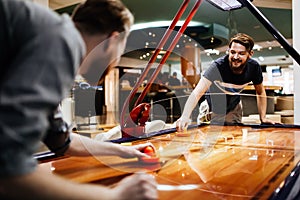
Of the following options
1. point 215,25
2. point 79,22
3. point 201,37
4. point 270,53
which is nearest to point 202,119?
point 79,22

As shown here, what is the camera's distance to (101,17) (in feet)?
2.18

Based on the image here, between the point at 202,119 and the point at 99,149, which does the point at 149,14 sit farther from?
the point at 99,149

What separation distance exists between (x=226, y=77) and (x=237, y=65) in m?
0.17

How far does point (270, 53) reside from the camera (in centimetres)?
1367

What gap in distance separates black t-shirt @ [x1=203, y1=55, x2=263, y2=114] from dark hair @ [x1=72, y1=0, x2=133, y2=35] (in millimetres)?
1901

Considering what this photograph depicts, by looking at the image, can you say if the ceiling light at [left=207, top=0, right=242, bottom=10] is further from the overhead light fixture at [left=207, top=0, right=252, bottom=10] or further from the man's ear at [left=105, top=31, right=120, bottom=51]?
the man's ear at [left=105, top=31, right=120, bottom=51]

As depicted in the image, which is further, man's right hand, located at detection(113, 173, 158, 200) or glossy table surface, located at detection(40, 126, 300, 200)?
glossy table surface, located at detection(40, 126, 300, 200)

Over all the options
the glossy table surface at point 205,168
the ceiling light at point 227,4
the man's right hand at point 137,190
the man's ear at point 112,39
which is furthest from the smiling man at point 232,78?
the man's right hand at point 137,190

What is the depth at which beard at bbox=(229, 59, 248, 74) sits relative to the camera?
262cm

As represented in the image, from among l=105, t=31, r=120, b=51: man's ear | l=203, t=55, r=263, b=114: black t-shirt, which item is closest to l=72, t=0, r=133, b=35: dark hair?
l=105, t=31, r=120, b=51: man's ear

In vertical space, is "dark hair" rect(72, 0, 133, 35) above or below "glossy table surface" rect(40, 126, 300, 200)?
above

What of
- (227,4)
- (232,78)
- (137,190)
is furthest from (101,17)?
(232,78)

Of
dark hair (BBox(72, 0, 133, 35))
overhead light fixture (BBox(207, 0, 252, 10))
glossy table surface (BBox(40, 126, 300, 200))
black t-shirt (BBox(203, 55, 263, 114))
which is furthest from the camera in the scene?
black t-shirt (BBox(203, 55, 263, 114))

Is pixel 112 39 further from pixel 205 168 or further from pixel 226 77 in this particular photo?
pixel 226 77
